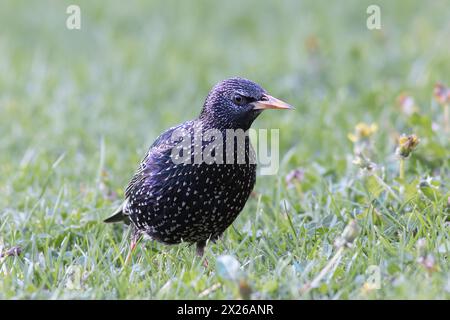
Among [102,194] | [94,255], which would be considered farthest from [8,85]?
[94,255]

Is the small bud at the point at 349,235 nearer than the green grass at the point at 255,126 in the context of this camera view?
Yes

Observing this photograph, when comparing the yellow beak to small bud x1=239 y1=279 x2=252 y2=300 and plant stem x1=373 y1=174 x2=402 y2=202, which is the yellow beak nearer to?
plant stem x1=373 y1=174 x2=402 y2=202

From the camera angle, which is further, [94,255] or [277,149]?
[277,149]

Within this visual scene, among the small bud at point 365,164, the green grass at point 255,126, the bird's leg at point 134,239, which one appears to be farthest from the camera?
the small bud at point 365,164

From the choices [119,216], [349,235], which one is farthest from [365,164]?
[119,216]

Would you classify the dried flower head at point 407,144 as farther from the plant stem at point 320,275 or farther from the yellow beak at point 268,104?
the plant stem at point 320,275

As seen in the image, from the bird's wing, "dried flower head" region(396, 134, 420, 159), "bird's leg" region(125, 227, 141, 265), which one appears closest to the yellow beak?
the bird's wing

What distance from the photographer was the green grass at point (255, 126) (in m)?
3.95

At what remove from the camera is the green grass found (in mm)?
3947

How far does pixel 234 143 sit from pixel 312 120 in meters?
2.53

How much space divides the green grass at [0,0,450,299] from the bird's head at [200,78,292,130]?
0.64 metres

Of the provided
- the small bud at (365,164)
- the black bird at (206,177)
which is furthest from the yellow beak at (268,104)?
the small bud at (365,164)

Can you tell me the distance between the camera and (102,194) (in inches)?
212
